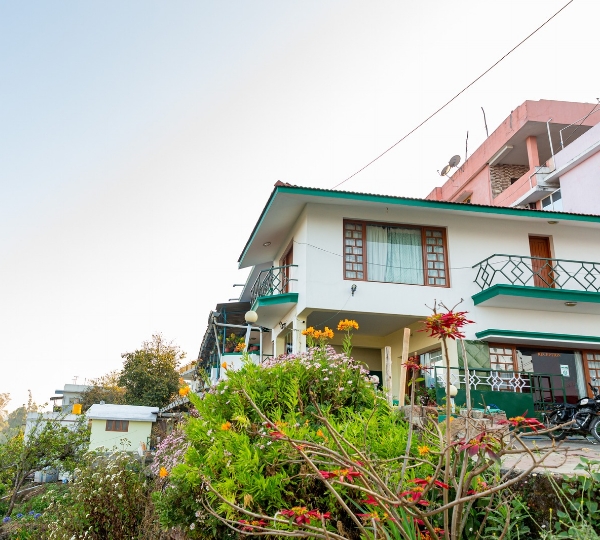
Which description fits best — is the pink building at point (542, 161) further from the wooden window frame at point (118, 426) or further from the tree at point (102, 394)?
the tree at point (102, 394)

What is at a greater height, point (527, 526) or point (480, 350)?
point (480, 350)

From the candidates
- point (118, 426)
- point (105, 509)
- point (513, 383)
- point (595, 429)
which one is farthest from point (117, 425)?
point (595, 429)

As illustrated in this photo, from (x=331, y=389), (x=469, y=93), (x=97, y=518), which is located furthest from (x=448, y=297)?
(x=97, y=518)

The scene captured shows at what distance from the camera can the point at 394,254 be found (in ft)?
48.3

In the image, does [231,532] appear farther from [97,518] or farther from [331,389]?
[97,518]

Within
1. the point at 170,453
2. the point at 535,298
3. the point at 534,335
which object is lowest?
the point at 170,453

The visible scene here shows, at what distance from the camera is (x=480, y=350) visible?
14.2 metres

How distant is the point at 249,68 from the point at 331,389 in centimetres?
874

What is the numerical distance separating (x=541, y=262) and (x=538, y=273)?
989mm

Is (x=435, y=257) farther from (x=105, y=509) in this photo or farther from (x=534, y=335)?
(x=105, y=509)

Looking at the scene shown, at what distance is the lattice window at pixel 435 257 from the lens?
48.6 ft

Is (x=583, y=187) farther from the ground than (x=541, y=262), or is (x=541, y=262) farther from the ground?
(x=583, y=187)

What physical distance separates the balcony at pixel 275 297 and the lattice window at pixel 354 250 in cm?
140

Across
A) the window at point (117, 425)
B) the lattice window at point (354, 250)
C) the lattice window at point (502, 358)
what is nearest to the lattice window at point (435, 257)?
the lattice window at point (354, 250)
